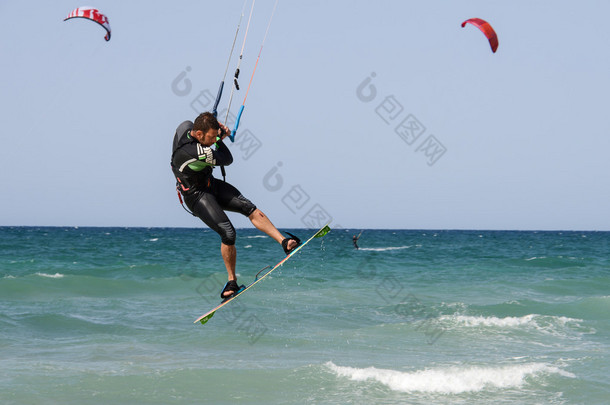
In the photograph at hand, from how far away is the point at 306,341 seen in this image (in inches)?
506

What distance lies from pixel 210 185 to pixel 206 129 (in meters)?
0.77

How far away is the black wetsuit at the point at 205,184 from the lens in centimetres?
722

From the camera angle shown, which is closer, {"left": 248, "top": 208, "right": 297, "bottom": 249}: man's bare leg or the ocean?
{"left": 248, "top": 208, "right": 297, "bottom": 249}: man's bare leg

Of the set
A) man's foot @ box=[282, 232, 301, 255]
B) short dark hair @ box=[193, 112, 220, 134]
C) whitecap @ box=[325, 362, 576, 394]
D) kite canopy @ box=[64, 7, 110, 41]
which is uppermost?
kite canopy @ box=[64, 7, 110, 41]

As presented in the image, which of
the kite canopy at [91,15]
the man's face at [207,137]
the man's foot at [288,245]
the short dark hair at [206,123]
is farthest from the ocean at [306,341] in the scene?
the kite canopy at [91,15]

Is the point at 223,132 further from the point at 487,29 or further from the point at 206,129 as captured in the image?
the point at 487,29

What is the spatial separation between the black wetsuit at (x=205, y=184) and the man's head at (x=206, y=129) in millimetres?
A: 77

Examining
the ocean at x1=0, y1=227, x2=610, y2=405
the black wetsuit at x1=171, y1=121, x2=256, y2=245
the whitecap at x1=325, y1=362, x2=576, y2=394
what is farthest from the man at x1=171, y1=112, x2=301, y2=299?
the whitecap at x1=325, y1=362, x2=576, y2=394

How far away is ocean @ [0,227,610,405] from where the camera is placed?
9188 mm

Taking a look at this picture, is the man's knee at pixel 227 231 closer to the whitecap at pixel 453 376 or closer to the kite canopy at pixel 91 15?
the whitecap at pixel 453 376

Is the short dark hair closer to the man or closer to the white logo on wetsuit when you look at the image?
the man

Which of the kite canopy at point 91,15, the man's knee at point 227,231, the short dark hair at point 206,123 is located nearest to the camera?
the short dark hair at point 206,123

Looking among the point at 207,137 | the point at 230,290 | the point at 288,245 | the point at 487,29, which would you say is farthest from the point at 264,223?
the point at 487,29

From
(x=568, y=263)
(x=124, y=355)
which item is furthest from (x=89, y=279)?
(x=568, y=263)
